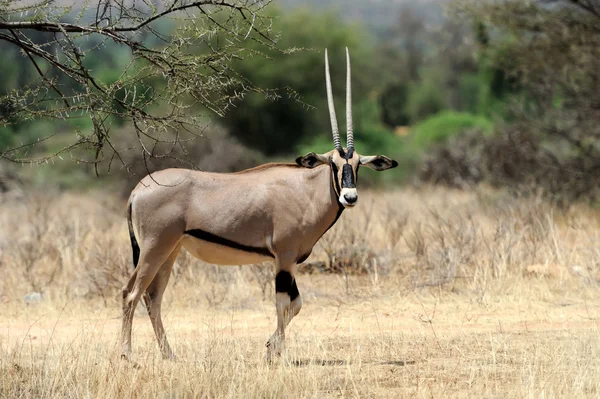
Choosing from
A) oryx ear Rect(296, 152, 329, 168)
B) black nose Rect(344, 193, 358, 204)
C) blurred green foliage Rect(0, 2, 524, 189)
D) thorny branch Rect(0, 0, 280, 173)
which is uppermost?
thorny branch Rect(0, 0, 280, 173)

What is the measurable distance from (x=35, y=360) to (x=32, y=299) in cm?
348

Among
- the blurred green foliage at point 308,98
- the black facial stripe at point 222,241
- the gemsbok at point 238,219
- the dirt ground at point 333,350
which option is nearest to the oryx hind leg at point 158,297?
the gemsbok at point 238,219

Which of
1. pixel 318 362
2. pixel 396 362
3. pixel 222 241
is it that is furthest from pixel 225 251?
pixel 396 362

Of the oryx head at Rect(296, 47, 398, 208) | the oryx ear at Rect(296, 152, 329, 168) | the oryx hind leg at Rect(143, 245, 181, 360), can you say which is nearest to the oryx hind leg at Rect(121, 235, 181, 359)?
the oryx hind leg at Rect(143, 245, 181, 360)

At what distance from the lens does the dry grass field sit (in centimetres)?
674

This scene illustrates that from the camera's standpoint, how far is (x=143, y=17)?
669 centimetres

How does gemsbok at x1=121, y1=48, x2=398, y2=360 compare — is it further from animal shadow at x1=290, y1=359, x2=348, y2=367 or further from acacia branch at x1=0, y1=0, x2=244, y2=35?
acacia branch at x1=0, y1=0, x2=244, y2=35

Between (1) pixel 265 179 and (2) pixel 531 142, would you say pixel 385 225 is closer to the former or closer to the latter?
(1) pixel 265 179

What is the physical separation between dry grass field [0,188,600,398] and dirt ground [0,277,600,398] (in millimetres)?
21

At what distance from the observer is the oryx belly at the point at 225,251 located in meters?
8.15

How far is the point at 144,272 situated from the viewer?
8.06 m

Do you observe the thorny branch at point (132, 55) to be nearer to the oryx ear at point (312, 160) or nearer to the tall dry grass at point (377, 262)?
the oryx ear at point (312, 160)

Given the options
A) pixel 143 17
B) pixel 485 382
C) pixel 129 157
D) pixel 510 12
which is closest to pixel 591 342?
pixel 485 382

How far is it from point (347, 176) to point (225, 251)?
4.27ft
